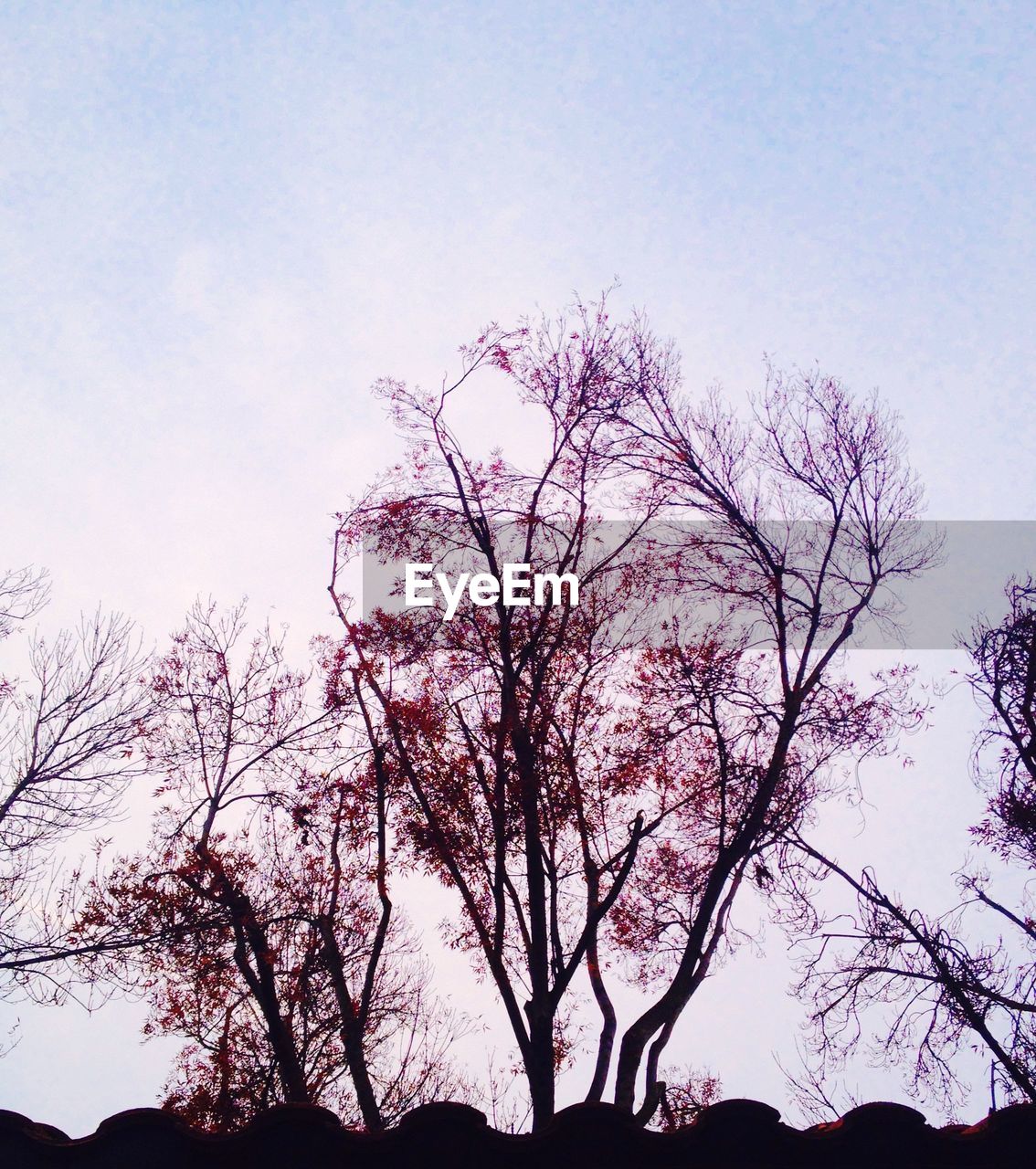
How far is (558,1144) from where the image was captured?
734 centimetres

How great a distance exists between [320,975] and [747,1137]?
9.48 m

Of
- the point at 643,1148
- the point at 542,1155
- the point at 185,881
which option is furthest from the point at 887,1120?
the point at 185,881

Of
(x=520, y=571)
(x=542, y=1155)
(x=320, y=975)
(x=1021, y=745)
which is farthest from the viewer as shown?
(x=320, y=975)

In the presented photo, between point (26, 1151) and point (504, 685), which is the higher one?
point (504, 685)

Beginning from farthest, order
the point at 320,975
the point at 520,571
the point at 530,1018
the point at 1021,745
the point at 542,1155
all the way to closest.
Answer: the point at 320,975, the point at 520,571, the point at 1021,745, the point at 530,1018, the point at 542,1155

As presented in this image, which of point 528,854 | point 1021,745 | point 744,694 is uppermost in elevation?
point 744,694

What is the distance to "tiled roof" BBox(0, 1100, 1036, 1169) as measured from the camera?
286 inches

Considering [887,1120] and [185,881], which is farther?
[185,881]

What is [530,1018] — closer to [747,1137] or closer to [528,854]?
[528,854]

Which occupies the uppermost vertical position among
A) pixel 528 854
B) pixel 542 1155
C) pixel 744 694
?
pixel 744 694

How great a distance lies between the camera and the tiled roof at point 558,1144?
7273mm

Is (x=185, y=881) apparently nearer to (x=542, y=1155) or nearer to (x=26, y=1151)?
(x=26, y=1151)

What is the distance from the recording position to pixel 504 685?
1241cm

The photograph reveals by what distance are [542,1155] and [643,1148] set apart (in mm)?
855
